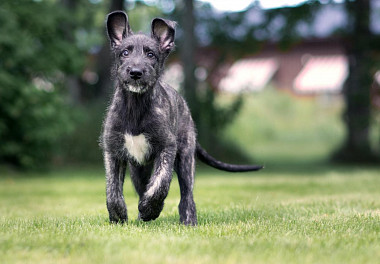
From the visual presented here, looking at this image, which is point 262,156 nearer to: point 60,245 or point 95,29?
point 95,29

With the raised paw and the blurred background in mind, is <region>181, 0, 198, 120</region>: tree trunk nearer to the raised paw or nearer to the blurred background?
the blurred background

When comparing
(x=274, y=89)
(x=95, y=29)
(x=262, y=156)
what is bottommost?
(x=262, y=156)

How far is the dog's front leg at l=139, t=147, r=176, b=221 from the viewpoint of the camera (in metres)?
6.07

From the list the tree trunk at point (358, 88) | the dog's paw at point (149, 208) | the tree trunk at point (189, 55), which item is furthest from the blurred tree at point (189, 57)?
the dog's paw at point (149, 208)

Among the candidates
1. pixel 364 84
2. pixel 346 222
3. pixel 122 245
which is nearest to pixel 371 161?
pixel 364 84

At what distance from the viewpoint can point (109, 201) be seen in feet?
20.6

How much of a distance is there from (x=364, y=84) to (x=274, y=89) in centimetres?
1873

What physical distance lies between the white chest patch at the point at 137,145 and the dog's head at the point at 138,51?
1.64 feet

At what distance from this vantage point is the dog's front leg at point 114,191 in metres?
6.30

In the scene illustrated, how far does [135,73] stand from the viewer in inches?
231

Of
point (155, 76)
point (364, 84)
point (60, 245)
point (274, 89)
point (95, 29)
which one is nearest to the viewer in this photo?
point (60, 245)

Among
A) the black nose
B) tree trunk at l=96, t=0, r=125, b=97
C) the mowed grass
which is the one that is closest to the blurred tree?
tree trunk at l=96, t=0, r=125, b=97

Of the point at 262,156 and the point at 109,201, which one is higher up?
the point at 109,201

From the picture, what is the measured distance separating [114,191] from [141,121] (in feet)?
2.74
